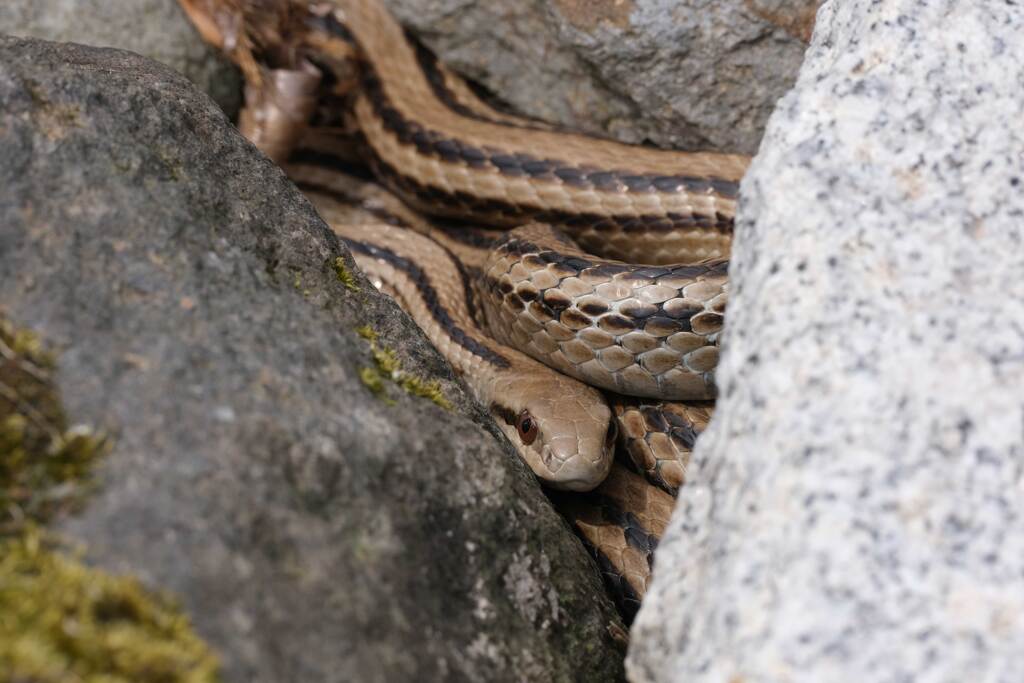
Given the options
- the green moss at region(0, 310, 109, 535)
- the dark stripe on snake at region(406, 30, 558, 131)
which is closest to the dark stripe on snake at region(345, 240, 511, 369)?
the dark stripe on snake at region(406, 30, 558, 131)

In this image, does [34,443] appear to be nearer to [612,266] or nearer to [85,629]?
[85,629]

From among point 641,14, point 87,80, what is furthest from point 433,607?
point 641,14

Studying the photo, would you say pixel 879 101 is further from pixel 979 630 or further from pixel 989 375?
pixel 979 630

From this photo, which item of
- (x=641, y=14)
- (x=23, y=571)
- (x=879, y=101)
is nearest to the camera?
(x=23, y=571)

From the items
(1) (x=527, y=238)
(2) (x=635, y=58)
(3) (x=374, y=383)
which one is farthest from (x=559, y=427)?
(2) (x=635, y=58)

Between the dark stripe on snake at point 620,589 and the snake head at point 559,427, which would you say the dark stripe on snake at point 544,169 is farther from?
the dark stripe on snake at point 620,589

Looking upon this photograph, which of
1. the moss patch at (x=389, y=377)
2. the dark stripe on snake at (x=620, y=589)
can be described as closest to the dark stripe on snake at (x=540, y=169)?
the dark stripe on snake at (x=620, y=589)
